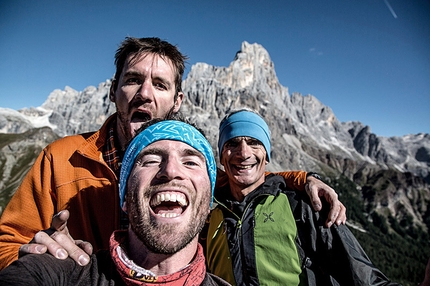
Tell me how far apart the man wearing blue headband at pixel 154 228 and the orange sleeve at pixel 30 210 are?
1926 mm

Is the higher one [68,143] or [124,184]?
[68,143]

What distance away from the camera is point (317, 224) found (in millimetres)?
5254

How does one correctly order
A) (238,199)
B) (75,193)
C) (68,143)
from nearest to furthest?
(75,193) < (68,143) < (238,199)

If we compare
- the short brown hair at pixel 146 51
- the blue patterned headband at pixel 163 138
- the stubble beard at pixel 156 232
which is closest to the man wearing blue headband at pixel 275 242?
the blue patterned headband at pixel 163 138

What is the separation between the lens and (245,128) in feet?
22.5

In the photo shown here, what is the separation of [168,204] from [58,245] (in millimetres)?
1529

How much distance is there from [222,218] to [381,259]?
189m

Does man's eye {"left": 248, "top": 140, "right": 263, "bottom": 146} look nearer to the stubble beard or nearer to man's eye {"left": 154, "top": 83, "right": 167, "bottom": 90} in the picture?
man's eye {"left": 154, "top": 83, "right": 167, "bottom": 90}

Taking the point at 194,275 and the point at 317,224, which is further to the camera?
the point at 317,224

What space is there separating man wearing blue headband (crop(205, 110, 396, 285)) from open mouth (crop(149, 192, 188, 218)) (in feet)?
7.29

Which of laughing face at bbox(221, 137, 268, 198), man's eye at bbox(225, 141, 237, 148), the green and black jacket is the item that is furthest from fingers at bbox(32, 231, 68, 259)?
man's eye at bbox(225, 141, 237, 148)

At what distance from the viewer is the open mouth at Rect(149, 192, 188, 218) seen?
146 inches

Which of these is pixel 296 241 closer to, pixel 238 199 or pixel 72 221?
pixel 238 199

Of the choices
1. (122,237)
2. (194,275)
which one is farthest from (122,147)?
(194,275)
